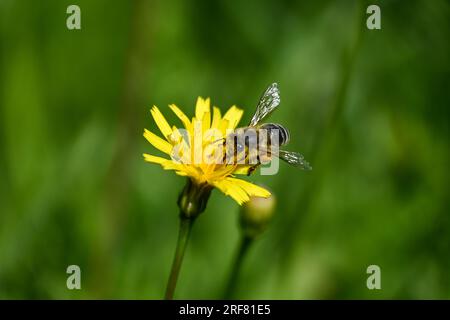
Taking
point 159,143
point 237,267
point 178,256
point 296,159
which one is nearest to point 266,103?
point 296,159

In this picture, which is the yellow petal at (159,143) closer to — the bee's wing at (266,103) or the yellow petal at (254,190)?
the yellow petal at (254,190)

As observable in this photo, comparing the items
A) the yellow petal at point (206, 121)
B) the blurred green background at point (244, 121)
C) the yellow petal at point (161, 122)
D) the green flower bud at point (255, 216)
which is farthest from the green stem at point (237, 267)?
the yellow petal at point (161, 122)

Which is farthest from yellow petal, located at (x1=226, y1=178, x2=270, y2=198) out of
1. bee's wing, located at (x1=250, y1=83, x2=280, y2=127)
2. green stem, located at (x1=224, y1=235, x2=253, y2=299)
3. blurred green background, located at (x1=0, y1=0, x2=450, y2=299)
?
blurred green background, located at (x1=0, y1=0, x2=450, y2=299)

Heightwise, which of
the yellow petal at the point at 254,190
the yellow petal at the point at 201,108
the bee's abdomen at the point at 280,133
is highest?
the yellow petal at the point at 201,108

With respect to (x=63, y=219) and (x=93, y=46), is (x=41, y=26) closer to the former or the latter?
(x=93, y=46)

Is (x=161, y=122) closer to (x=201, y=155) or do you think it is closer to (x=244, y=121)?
(x=201, y=155)
